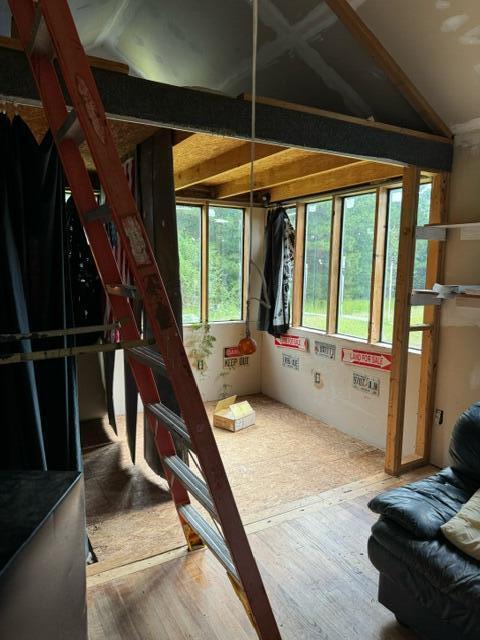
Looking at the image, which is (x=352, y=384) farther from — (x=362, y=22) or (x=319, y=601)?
(x=362, y=22)

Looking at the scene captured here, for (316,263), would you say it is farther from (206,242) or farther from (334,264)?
(206,242)

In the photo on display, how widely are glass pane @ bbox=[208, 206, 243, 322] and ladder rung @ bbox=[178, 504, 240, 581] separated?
3.52 meters

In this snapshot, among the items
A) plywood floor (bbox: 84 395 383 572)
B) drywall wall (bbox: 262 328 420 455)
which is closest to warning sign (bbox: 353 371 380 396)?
drywall wall (bbox: 262 328 420 455)

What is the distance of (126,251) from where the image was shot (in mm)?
1096

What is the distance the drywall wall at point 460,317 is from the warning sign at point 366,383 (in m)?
0.83

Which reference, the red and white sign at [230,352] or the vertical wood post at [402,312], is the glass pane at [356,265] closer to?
the vertical wood post at [402,312]

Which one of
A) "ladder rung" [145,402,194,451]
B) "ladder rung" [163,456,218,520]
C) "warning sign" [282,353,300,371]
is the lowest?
"warning sign" [282,353,300,371]

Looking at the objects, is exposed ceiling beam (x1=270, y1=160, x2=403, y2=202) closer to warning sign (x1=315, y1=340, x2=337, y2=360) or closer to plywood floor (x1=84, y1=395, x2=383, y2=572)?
warning sign (x1=315, y1=340, x2=337, y2=360)

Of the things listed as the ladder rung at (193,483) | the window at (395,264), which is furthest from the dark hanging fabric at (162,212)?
the window at (395,264)

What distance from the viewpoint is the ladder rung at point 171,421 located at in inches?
52.4

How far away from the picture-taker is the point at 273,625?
132 centimetres

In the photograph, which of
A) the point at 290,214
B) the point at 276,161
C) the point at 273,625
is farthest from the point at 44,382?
the point at 290,214

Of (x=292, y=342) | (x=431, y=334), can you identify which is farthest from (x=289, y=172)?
(x=292, y=342)

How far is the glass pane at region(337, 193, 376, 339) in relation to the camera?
4.10 meters
